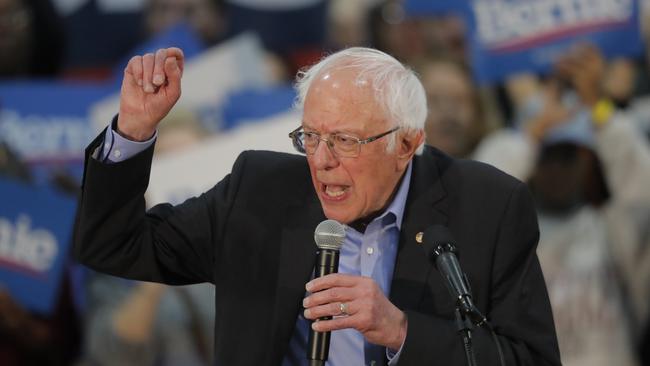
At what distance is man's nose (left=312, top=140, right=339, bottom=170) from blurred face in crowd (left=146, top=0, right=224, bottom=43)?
4.49 metres

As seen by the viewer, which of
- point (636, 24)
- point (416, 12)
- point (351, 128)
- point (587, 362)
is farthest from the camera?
point (416, 12)

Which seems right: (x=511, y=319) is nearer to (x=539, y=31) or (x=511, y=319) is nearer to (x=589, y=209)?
(x=589, y=209)

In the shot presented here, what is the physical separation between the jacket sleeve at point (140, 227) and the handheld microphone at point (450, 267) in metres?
0.64

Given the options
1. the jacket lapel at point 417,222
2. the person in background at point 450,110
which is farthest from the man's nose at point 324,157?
the person in background at point 450,110

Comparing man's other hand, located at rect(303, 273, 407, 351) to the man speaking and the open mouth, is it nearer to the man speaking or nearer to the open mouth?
the man speaking

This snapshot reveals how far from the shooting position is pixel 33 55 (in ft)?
24.1

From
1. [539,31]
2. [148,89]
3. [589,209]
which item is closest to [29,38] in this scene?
[539,31]

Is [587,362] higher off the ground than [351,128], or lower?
lower

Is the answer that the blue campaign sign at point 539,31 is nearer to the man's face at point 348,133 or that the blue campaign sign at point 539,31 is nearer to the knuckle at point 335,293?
the man's face at point 348,133

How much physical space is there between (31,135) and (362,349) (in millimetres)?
3645

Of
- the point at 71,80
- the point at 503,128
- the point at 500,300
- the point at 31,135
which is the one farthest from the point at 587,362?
the point at 71,80

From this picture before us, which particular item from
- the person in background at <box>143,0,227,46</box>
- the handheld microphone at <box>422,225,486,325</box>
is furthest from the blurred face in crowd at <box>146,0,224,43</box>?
the handheld microphone at <box>422,225,486,325</box>

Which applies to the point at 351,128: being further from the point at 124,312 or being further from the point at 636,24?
the point at 636,24

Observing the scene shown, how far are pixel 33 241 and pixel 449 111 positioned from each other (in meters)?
1.96
